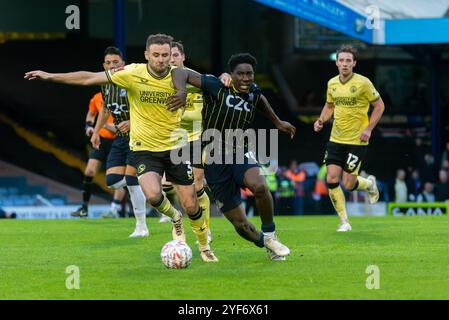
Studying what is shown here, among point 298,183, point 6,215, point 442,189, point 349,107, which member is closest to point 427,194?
point 442,189

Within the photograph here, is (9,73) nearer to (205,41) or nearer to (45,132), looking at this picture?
(45,132)

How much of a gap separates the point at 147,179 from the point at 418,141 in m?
23.8

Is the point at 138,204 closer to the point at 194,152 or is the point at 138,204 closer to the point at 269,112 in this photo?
the point at 194,152

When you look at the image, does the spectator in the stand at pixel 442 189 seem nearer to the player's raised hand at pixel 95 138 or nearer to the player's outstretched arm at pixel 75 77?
the player's raised hand at pixel 95 138

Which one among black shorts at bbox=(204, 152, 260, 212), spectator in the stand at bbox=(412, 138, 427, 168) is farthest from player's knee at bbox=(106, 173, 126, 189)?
spectator in the stand at bbox=(412, 138, 427, 168)

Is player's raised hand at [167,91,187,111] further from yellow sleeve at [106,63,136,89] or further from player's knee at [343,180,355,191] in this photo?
player's knee at [343,180,355,191]

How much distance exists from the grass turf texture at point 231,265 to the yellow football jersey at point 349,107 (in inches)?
56.8

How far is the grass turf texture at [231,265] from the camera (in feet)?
31.3

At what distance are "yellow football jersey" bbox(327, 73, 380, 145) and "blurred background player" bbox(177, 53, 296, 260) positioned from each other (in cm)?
467

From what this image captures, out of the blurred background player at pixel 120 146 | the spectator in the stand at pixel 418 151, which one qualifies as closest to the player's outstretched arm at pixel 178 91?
the blurred background player at pixel 120 146

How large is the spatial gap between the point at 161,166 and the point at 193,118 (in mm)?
2027

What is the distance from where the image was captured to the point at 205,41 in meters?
35.3
